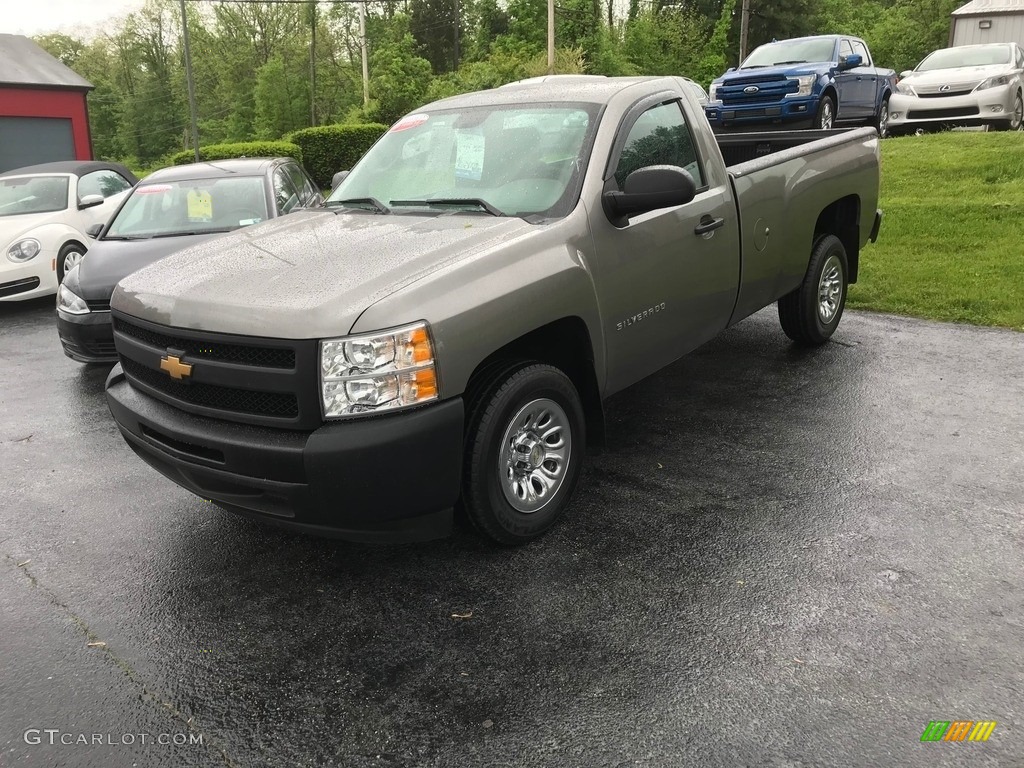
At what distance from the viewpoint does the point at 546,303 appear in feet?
11.8

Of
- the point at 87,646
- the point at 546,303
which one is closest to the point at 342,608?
the point at 87,646

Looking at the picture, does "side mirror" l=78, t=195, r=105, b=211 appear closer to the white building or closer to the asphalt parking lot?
the asphalt parking lot

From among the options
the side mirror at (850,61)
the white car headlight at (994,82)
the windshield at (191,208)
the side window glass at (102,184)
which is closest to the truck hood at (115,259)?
the windshield at (191,208)

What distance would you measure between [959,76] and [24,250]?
48.3 feet

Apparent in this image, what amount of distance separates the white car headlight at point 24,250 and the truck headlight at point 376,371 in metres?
7.96

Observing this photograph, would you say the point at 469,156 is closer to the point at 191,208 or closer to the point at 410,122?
the point at 410,122

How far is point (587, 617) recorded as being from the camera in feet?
10.6

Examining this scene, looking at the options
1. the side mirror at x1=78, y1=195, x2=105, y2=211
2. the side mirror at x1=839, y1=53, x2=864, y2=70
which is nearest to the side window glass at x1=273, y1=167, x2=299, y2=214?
the side mirror at x1=78, y1=195, x2=105, y2=211

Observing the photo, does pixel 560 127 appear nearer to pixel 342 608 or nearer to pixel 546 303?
pixel 546 303

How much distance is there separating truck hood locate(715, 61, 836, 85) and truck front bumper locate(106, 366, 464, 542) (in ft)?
44.7

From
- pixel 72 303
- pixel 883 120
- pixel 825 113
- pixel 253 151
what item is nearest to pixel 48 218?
pixel 72 303

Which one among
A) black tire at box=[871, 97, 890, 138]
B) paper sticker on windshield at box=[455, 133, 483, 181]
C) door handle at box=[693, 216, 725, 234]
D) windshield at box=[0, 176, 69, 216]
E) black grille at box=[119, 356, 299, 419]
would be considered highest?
black tire at box=[871, 97, 890, 138]

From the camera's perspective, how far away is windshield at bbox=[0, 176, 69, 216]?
10413mm

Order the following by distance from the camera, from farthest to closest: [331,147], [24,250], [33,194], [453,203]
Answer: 1. [331,147]
2. [33,194]
3. [24,250]
4. [453,203]
